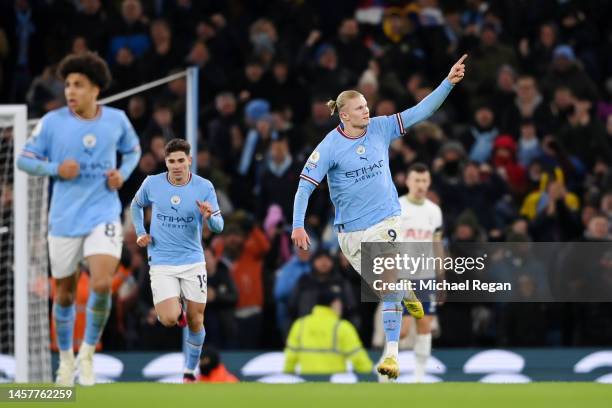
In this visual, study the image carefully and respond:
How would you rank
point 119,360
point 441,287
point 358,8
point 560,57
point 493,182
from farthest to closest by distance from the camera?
point 358,8 → point 560,57 → point 493,182 → point 119,360 → point 441,287

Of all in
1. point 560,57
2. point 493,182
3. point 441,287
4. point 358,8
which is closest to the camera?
point 441,287

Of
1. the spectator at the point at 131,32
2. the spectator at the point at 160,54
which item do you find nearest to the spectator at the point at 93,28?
the spectator at the point at 131,32

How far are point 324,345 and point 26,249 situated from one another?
3.62m

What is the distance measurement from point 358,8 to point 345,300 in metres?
7.37

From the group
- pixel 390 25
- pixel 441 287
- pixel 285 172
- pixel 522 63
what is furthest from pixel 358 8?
pixel 441 287

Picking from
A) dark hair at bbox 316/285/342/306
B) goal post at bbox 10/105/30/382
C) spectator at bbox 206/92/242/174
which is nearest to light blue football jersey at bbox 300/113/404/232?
goal post at bbox 10/105/30/382

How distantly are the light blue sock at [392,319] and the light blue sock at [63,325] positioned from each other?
277 cm

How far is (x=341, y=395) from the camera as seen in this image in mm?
12445

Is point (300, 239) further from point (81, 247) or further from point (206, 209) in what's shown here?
point (81, 247)

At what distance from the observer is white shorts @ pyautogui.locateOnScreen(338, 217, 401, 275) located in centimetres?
1285

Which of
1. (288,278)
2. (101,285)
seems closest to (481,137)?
(288,278)

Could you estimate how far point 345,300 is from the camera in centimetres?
1786

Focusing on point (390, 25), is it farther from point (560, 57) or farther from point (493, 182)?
point (493, 182)

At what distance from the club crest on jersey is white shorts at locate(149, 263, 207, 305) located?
3.92ft
